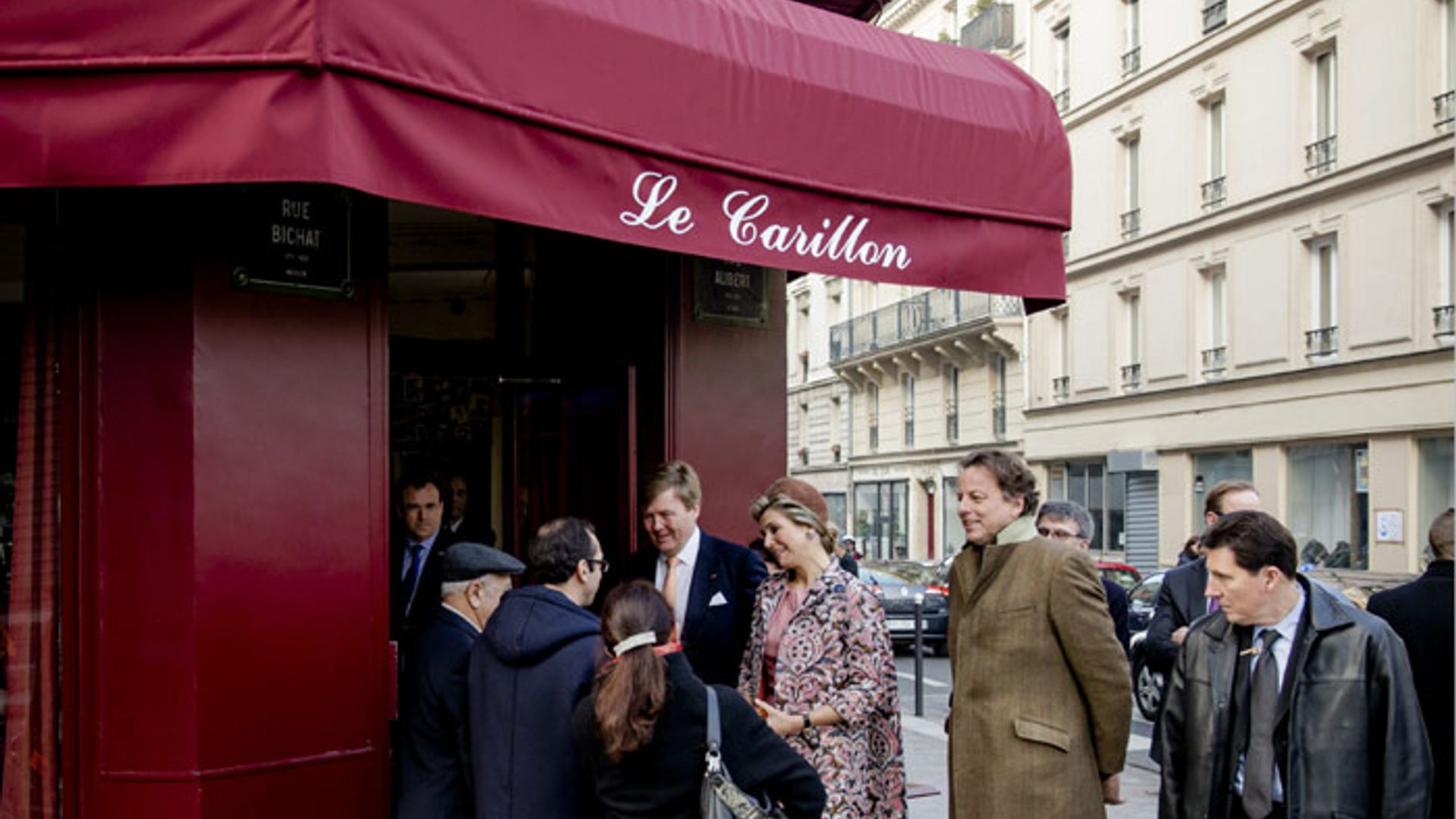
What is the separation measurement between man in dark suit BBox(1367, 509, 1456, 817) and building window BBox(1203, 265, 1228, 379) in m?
24.5

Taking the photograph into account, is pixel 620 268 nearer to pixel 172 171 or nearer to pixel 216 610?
pixel 216 610

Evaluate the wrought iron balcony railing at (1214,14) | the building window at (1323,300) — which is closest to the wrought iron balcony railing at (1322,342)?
the building window at (1323,300)

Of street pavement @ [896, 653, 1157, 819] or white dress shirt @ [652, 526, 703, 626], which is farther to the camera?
street pavement @ [896, 653, 1157, 819]

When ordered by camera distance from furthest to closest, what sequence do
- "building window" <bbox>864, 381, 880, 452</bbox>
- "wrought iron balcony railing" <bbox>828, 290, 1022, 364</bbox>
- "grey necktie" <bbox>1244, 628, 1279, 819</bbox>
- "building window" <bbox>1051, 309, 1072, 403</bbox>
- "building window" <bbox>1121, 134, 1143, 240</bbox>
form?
"building window" <bbox>864, 381, 880, 452</bbox> < "wrought iron balcony railing" <bbox>828, 290, 1022, 364</bbox> < "building window" <bbox>1051, 309, 1072, 403</bbox> < "building window" <bbox>1121, 134, 1143, 240</bbox> < "grey necktie" <bbox>1244, 628, 1279, 819</bbox>

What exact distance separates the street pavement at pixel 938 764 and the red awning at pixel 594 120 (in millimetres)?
3411

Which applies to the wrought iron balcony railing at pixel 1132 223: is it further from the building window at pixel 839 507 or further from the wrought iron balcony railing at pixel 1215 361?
the building window at pixel 839 507

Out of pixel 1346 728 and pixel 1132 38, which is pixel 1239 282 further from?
pixel 1346 728

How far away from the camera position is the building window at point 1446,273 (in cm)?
2308

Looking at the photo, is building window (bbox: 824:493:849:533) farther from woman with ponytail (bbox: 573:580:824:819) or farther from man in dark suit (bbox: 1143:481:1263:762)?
woman with ponytail (bbox: 573:580:824:819)

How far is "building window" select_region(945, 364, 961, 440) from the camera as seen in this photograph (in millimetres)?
41438

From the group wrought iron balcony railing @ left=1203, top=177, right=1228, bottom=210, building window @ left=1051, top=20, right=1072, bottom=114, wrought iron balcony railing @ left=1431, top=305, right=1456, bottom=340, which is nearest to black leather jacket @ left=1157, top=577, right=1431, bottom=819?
wrought iron balcony railing @ left=1431, top=305, right=1456, bottom=340

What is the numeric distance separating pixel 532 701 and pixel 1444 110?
2303cm

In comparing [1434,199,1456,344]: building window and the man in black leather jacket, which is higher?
[1434,199,1456,344]: building window

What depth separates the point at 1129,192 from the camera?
Result: 33094 millimetres
